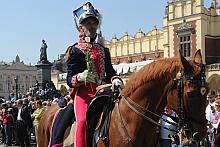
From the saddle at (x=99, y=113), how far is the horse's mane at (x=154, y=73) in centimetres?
29

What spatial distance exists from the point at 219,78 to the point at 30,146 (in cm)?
2704

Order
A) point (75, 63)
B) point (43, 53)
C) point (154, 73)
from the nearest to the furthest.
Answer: point (154, 73)
point (75, 63)
point (43, 53)

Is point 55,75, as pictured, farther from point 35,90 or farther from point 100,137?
point 100,137

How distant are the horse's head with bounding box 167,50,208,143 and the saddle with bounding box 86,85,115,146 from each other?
0.95m

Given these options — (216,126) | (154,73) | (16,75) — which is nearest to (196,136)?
(154,73)

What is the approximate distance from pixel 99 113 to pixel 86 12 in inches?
Answer: 47.9

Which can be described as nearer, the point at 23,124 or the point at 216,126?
the point at 216,126

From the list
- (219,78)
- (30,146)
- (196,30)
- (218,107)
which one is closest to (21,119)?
(30,146)

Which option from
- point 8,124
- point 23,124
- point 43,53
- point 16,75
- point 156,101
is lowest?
point 16,75

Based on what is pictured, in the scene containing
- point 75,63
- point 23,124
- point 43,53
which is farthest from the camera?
point 43,53

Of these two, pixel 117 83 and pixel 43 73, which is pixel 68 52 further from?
pixel 43 73

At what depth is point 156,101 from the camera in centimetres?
404

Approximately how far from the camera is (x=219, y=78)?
127 feet

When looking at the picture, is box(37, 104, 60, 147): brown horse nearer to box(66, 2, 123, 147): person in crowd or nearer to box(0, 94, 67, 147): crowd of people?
box(66, 2, 123, 147): person in crowd
